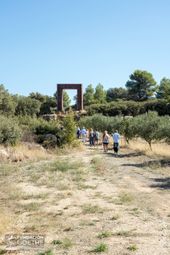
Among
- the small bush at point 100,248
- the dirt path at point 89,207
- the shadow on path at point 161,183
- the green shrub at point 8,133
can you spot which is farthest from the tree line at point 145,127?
the small bush at point 100,248

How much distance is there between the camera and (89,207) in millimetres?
13773

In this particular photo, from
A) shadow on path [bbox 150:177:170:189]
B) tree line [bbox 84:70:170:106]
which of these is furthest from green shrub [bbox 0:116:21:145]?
tree line [bbox 84:70:170:106]

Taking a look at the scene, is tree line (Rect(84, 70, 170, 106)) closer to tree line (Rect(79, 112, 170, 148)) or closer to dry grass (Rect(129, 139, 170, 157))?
tree line (Rect(79, 112, 170, 148))

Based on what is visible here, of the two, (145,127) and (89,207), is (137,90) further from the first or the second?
(89,207)

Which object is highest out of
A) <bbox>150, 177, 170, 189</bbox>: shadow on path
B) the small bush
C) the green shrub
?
the green shrub

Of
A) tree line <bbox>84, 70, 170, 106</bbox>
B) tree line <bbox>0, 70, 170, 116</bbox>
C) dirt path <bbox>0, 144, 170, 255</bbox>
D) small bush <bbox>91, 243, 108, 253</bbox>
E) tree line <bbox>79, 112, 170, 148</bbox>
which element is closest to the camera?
small bush <bbox>91, 243, 108, 253</bbox>

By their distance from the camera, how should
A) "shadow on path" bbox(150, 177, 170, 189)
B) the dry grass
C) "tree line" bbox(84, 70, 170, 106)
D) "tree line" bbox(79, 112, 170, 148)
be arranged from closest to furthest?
"shadow on path" bbox(150, 177, 170, 189)
the dry grass
"tree line" bbox(79, 112, 170, 148)
"tree line" bbox(84, 70, 170, 106)

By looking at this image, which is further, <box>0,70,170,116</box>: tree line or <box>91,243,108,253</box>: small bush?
<box>0,70,170,116</box>: tree line

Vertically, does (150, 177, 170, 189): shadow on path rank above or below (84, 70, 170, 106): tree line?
below

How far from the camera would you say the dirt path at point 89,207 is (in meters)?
9.96

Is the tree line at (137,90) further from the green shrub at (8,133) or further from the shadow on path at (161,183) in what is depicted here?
the shadow on path at (161,183)

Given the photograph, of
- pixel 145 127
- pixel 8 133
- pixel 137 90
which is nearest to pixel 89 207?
pixel 8 133

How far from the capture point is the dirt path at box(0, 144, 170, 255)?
9.96 meters

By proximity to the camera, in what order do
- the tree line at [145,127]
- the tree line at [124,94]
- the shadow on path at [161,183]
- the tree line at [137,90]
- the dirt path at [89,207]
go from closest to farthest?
the dirt path at [89,207], the shadow on path at [161,183], the tree line at [145,127], the tree line at [124,94], the tree line at [137,90]
